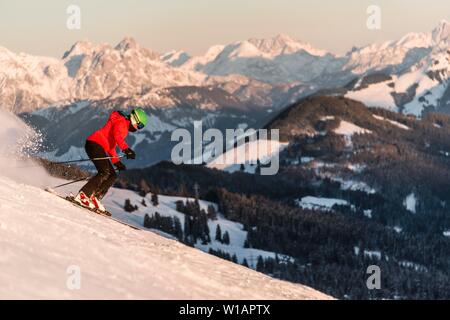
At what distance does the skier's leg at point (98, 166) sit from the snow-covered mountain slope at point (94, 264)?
145cm

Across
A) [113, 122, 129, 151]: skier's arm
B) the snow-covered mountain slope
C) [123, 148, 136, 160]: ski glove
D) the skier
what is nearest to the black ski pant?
the skier

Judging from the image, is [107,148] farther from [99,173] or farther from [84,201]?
[84,201]

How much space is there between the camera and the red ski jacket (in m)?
26.3

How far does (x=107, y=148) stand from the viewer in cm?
2750

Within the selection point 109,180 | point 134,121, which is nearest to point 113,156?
Answer: point 109,180

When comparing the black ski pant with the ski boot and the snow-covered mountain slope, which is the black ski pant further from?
the snow-covered mountain slope

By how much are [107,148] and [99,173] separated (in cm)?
109

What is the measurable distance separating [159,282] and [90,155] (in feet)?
35.2

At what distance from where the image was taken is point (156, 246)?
78.4 ft

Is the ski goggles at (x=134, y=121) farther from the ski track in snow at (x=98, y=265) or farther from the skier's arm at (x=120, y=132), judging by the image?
the ski track in snow at (x=98, y=265)

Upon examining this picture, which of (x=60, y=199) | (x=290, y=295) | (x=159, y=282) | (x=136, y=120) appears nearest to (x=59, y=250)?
(x=159, y=282)

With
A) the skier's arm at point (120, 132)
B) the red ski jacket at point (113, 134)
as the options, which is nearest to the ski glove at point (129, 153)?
the red ski jacket at point (113, 134)
